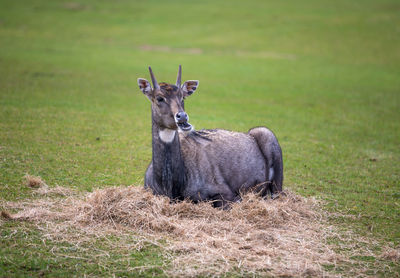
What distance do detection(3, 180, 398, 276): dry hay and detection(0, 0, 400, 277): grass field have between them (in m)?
0.41

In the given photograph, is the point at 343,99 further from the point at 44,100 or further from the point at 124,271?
the point at 124,271

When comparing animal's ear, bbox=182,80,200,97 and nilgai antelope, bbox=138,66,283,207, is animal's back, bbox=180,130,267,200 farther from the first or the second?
animal's ear, bbox=182,80,200,97

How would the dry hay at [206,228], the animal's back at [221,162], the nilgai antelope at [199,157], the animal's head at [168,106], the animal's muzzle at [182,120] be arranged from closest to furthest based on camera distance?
the dry hay at [206,228] < the animal's muzzle at [182,120] < the animal's head at [168,106] < the nilgai antelope at [199,157] < the animal's back at [221,162]

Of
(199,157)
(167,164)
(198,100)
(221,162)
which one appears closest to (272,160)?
(221,162)

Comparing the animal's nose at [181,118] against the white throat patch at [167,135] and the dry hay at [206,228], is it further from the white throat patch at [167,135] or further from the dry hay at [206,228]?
the dry hay at [206,228]

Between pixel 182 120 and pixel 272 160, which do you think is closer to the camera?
pixel 182 120

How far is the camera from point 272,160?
987cm

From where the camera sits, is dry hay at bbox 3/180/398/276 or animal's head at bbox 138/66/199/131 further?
animal's head at bbox 138/66/199/131

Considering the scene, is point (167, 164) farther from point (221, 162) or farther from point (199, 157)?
point (221, 162)

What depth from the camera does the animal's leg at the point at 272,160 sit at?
978 centimetres

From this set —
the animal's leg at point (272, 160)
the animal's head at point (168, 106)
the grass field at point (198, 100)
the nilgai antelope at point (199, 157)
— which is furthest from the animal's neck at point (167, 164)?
the animal's leg at point (272, 160)

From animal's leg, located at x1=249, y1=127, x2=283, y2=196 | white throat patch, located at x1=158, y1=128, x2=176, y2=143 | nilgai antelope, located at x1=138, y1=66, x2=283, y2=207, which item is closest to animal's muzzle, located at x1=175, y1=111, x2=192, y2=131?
nilgai antelope, located at x1=138, y1=66, x2=283, y2=207

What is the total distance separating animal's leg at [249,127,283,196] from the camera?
978 centimetres

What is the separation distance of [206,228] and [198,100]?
13059 millimetres
